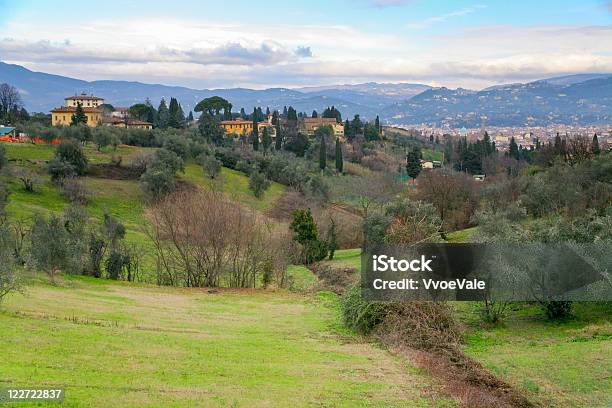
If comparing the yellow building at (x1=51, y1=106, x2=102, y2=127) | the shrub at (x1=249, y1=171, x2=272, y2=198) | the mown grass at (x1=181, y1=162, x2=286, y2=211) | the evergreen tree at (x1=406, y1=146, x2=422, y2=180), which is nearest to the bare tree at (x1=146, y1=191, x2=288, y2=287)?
the mown grass at (x1=181, y1=162, x2=286, y2=211)

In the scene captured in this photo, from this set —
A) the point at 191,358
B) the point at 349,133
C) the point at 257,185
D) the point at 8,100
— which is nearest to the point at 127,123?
the point at 8,100

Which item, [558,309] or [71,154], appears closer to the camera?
[558,309]

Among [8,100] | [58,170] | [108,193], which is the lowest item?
[108,193]

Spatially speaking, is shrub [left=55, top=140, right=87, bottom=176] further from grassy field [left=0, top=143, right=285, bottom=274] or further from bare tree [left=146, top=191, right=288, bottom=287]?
bare tree [left=146, top=191, right=288, bottom=287]

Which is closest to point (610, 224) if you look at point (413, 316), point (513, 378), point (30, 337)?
point (413, 316)

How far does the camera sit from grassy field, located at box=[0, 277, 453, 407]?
13.7 meters

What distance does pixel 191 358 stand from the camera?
694 inches

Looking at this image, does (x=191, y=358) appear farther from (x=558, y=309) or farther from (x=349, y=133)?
(x=349, y=133)

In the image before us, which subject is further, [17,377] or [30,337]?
[30,337]

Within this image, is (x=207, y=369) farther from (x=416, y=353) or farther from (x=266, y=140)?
(x=266, y=140)

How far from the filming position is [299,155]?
114000 millimetres

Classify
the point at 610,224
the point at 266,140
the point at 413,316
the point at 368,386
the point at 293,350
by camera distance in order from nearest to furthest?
the point at 368,386 → the point at 293,350 → the point at 413,316 → the point at 610,224 → the point at 266,140

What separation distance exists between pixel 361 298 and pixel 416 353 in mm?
4287

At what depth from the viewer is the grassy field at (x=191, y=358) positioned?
540 inches
